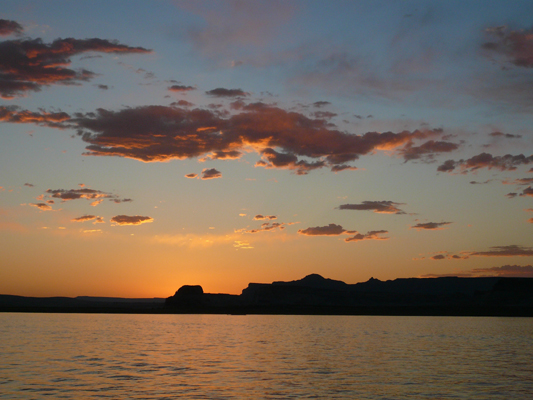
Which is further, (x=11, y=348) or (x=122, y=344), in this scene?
(x=122, y=344)

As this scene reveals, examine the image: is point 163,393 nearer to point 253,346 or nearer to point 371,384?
point 371,384

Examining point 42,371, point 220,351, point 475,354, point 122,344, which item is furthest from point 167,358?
point 475,354

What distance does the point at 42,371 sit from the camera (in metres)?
38.8

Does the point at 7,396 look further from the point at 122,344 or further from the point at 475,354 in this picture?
the point at 475,354

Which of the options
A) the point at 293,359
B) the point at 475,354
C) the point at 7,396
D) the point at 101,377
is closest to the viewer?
the point at 7,396

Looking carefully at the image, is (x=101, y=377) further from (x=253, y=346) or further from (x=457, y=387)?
(x=253, y=346)

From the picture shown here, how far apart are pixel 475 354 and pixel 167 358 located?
32.5 meters

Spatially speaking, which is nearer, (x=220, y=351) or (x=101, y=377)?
(x=101, y=377)

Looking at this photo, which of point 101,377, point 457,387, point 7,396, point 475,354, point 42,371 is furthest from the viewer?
point 475,354

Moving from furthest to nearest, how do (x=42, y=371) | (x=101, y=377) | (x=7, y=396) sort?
1. (x=42, y=371)
2. (x=101, y=377)
3. (x=7, y=396)

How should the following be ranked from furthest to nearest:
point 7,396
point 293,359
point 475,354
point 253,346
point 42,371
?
1. point 253,346
2. point 475,354
3. point 293,359
4. point 42,371
5. point 7,396

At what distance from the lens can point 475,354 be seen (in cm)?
5562

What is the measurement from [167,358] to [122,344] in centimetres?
1784

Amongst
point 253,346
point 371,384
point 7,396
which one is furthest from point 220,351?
point 7,396
